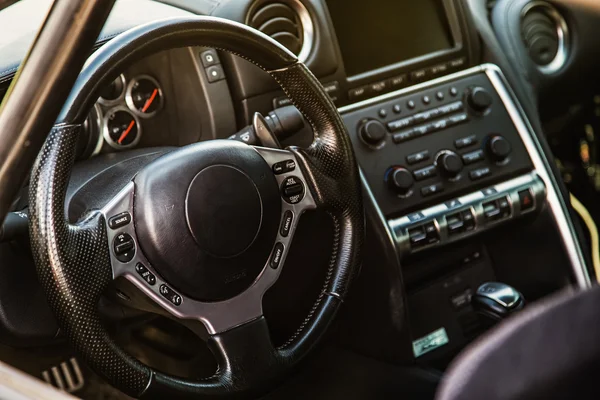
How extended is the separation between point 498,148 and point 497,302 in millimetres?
352

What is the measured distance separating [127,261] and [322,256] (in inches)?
19.4

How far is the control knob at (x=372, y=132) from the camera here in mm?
1621

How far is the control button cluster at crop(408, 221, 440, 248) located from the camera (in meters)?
1.61

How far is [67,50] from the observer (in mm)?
797

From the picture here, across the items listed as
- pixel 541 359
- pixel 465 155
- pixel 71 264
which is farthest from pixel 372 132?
pixel 541 359

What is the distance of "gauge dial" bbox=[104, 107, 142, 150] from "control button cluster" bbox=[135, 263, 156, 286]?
14.5 inches

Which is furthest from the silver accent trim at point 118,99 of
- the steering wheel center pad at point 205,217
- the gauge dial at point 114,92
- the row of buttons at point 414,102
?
the row of buttons at point 414,102

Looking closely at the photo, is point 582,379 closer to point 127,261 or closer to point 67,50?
point 67,50

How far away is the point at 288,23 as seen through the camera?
1646mm

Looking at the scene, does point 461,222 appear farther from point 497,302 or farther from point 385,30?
point 385,30

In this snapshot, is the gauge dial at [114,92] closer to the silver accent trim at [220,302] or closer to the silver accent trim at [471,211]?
the silver accent trim at [220,302]

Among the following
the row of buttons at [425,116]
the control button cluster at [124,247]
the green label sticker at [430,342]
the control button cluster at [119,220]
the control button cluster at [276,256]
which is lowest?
the green label sticker at [430,342]

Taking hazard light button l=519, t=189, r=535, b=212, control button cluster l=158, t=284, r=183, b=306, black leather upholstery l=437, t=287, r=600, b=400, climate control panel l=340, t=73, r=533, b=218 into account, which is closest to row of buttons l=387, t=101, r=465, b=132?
climate control panel l=340, t=73, r=533, b=218

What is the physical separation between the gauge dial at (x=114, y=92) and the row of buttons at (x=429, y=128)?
22.1 inches
